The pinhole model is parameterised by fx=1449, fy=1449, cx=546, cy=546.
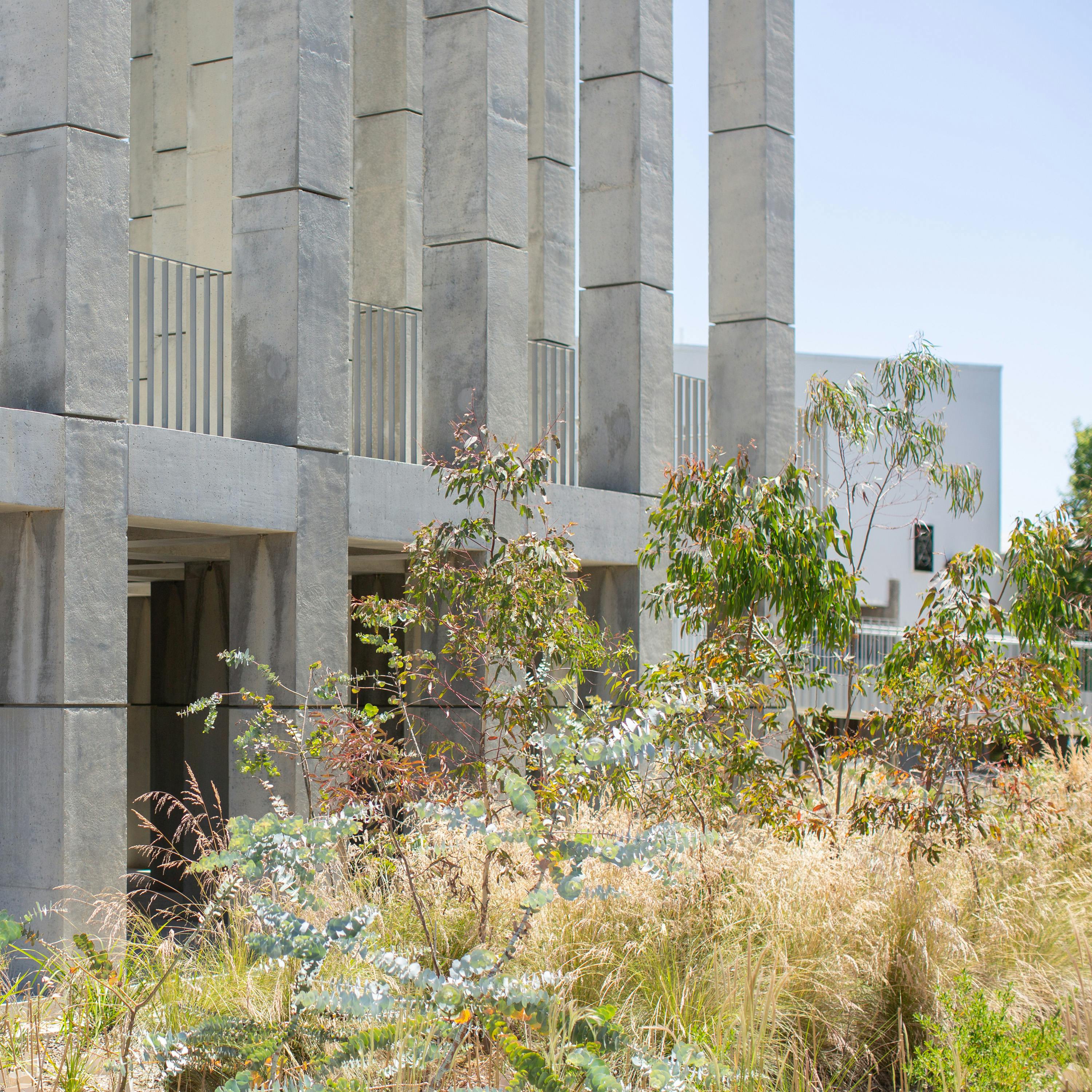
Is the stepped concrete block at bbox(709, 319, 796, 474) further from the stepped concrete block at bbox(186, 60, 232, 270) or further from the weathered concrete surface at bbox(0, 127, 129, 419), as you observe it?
the weathered concrete surface at bbox(0, 127, 129, 419)

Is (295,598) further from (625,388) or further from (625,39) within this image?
(625,39)

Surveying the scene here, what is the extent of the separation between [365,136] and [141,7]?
3.71m

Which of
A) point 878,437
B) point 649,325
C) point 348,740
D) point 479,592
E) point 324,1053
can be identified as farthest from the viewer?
point 649,325

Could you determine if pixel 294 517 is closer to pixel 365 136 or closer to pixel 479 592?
pixel 479 592

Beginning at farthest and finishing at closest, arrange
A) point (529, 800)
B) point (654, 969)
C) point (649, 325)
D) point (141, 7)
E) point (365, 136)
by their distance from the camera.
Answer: point (141, 7) < point (365, 136) < point (649, 325) < point (654, 969) < point (529, 800)

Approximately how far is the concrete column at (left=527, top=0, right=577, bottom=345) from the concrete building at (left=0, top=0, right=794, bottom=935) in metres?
0.06

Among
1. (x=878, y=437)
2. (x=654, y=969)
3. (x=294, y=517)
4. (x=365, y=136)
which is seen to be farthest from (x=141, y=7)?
(x=654, y=969)

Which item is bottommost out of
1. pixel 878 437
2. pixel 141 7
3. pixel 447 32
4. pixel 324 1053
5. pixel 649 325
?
pixel 324 1053

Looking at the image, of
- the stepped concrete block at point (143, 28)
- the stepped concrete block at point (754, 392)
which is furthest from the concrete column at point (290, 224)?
the stepped concrete block at point (143, 28)

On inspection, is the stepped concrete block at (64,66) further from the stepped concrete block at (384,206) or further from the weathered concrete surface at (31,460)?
the stepped concrete block at (384,206)

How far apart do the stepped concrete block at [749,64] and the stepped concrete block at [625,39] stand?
47.7 inches

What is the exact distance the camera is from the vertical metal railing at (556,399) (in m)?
14.7

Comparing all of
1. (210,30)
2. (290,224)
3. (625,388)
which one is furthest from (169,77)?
(290,224)

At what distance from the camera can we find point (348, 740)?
25.4 feet
